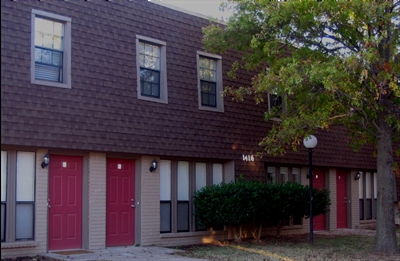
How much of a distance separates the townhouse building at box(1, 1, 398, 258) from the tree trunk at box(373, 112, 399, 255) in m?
4.40

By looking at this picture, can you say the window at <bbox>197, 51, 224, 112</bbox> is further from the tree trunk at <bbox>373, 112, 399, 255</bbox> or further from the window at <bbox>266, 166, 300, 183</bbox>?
the tree trunk at <bbox>373, 112, 399, 255</bbox>

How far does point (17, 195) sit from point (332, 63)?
24.8 feet

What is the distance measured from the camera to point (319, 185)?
2027 centimetres

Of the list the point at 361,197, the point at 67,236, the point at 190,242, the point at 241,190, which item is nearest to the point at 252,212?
the point at 241,190

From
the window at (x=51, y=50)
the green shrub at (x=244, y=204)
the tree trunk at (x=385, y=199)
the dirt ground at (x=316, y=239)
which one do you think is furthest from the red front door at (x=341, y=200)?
the window at (x=51, y=50)

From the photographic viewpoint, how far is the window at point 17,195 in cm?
1161

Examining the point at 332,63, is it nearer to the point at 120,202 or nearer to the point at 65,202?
the point at 120,202

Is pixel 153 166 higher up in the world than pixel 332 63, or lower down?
lower down

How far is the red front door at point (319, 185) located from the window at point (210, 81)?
223 inches

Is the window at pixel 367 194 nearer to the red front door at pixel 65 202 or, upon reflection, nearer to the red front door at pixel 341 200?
the red front door at pixel 341 200

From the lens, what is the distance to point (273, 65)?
1448 centimetres

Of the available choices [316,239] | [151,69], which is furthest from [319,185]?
[151,69]

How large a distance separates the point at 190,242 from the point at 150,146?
301cm

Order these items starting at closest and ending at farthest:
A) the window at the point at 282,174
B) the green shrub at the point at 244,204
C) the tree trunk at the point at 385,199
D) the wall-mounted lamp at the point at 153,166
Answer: the tree trunk at the point at 385,199 → the wall-mounted lamp at the point at 153,166 → the green shrub at the point at 244,204 → the window at the point at 282,174
